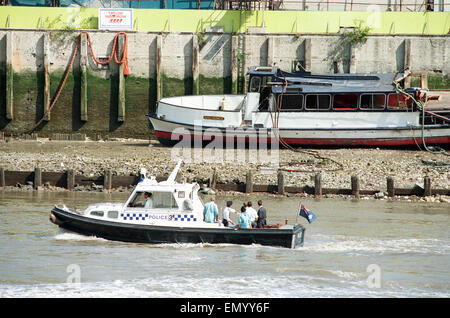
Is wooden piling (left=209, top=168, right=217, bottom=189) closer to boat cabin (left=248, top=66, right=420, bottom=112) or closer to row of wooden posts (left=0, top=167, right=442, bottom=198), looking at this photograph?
row of wooden posts (left=0, top=167, right=442, bottom=198)

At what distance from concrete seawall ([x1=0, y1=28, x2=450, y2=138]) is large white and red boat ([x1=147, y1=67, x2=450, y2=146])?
13.0 ft

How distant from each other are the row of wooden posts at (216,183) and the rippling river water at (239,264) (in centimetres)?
407

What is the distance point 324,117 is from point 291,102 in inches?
64.9

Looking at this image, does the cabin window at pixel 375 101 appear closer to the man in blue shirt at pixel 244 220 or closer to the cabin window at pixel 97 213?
the man in blue shirt at pixel 244 220

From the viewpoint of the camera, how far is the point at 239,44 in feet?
125

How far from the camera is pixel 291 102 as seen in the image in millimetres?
33875

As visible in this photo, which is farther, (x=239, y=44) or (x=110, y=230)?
(x=239, y=44)

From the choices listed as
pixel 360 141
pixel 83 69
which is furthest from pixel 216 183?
pixel 83 69

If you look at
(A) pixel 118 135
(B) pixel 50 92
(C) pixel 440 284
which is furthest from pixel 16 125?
(C) pixel 440 284

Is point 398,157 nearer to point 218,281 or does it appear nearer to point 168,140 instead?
point 168,140

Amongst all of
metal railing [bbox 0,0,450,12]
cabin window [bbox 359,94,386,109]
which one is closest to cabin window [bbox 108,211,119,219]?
cabin window [bbox 359,94,386,109]

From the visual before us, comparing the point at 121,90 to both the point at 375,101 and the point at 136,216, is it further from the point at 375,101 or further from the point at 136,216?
the point at 136,216
